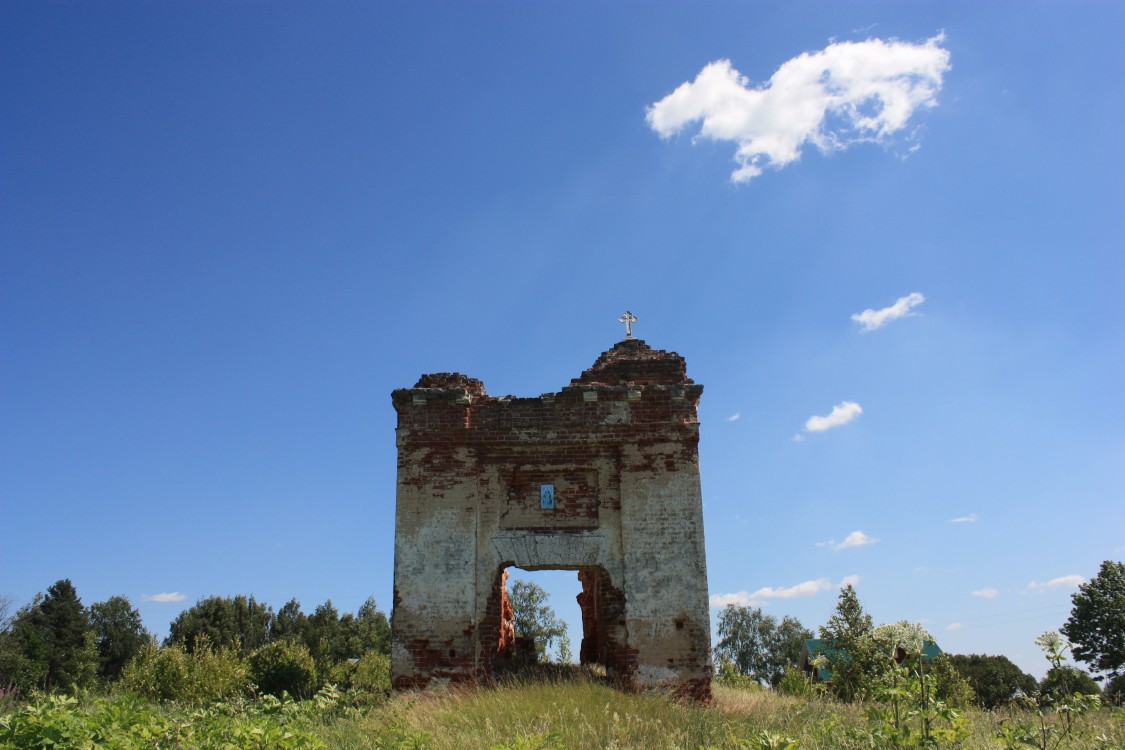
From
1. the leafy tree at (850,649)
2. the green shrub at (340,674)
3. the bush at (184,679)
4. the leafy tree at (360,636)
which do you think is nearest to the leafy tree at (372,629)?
the leafy tree at (360,636)

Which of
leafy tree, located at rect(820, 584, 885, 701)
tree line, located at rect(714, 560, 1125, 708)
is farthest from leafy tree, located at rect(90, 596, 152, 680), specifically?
leafy tree, located at rect(820, 584, 885, 701)

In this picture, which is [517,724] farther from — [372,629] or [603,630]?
[372,629]

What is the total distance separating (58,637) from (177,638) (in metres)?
5.65

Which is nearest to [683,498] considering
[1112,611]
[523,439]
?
[523,439]

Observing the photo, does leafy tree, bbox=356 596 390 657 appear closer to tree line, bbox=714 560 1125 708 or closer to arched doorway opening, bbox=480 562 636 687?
tree line, bbox=714 560 1125 708

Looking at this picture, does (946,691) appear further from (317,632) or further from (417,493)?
(317,632)

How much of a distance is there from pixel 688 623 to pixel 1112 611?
29811 millimetres

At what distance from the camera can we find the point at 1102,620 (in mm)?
30938

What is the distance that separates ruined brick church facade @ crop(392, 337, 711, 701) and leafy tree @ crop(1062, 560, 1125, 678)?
28.9 metres

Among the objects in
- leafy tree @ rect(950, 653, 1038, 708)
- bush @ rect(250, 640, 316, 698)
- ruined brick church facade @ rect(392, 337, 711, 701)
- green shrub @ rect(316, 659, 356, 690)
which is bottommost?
leafy tree @ rect(950, 653, 1038, 708)

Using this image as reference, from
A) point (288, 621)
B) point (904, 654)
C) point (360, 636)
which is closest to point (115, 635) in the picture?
point (288, 621)

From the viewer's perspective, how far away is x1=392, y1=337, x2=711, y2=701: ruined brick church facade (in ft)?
31.9

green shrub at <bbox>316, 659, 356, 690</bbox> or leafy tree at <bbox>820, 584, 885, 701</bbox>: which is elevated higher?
leafy tree at <bbox>820, 584, 885, 701</bbox>

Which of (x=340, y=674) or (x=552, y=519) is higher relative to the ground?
(x=552, y=519)
